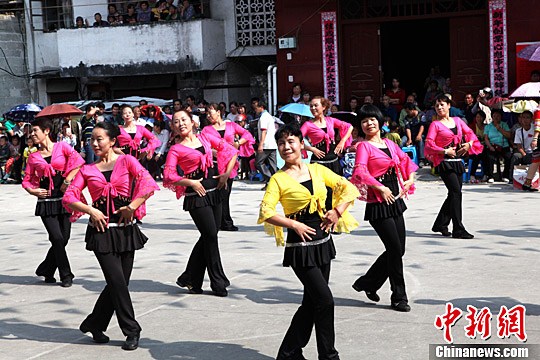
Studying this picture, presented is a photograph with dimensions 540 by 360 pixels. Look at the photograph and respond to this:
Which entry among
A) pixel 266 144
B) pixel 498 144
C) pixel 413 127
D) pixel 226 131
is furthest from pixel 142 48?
pixel 226 131

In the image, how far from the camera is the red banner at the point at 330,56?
69.4 feet

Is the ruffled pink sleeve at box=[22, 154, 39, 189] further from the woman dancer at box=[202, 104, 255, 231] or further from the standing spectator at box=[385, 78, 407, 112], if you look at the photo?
the standing spectator at box=[385, 78, 407, 112]

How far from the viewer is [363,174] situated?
8266mm

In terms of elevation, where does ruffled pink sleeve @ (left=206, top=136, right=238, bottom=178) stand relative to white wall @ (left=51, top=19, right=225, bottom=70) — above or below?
below

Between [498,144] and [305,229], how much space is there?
1139 cm

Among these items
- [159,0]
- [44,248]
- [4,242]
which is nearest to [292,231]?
[44,248]

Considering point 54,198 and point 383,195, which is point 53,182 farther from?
point 383,195

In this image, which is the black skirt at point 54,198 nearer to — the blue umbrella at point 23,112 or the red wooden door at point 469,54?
the red wooden door at point 469,54

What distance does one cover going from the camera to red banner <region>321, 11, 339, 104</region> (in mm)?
21156

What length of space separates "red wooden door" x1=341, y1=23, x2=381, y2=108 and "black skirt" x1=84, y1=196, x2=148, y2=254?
14248mm

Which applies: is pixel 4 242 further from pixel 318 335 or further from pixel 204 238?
pixel 318 335

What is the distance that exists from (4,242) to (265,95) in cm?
1244

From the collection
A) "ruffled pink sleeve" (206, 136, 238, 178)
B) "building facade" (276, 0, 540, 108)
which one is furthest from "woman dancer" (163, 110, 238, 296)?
"building facade" (276, 0, 540, 108)

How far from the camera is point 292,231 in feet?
22.0
